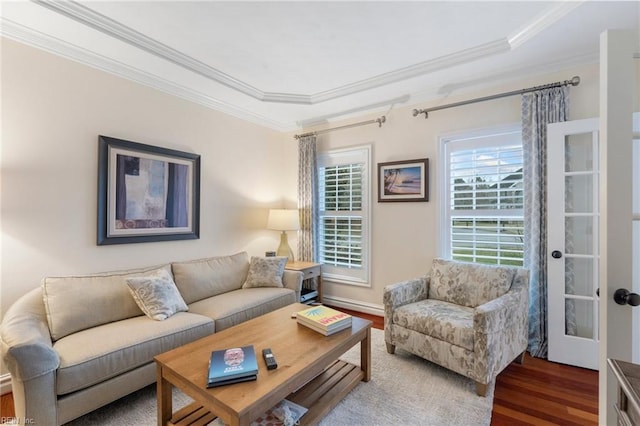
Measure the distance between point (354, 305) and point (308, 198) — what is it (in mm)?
1564

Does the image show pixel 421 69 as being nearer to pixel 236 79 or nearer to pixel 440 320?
pixel 236 79

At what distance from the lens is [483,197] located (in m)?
2.98

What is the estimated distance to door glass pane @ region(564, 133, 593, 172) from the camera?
7.82 feet

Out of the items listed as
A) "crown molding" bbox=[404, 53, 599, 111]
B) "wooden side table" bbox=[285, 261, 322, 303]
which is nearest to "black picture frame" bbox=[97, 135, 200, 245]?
"wooden side table" bbox=[285, 261, 322, 303]

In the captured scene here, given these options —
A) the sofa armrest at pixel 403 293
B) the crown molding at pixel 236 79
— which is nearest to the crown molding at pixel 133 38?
the crown molding at pixel 236 79

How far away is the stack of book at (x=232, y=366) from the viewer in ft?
4.50

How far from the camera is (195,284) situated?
283cm

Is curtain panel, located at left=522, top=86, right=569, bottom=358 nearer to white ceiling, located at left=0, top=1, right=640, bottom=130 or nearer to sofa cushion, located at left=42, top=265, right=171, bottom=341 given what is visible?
white ceiling, located at left=0, top=1, right=640, bottom=130

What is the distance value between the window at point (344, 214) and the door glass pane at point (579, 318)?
195 cm

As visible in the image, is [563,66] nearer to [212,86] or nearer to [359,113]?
A: [359,113]

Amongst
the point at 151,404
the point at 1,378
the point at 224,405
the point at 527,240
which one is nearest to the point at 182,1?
the point at 224,405

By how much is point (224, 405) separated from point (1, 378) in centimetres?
198

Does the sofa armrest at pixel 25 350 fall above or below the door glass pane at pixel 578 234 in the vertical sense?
below

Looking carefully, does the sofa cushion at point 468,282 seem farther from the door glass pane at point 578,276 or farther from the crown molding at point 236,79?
the crown molding at point 236,79
